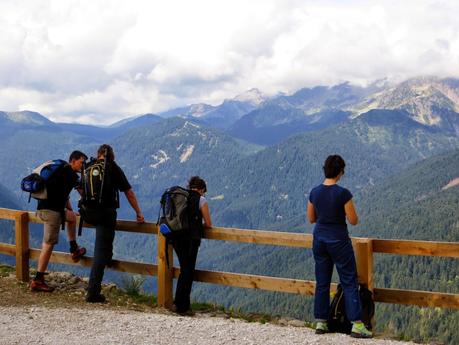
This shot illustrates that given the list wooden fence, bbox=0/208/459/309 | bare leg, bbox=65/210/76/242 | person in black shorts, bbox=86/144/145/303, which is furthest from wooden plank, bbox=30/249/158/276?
bare leg, bbox=65/210/76/242

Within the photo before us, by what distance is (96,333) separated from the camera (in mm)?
7500

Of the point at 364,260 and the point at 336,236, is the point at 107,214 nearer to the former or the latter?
the point at 336,236

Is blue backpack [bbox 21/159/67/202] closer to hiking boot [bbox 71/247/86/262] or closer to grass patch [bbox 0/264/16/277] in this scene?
→ hiking boot [bbox 71/247/86/262]

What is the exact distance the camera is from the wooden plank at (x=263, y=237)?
8328mm

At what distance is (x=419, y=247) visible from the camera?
Result: 7715mm

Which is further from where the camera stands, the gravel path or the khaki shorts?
the khaki shorts

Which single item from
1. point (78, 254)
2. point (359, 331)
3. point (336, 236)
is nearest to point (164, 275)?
point (78, 254)

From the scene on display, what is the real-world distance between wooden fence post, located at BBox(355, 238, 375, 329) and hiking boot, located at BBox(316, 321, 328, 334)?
25.2 inches

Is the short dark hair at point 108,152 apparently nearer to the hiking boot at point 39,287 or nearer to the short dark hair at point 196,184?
the short dark hair at point 196,184

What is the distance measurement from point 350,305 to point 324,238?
88 cm

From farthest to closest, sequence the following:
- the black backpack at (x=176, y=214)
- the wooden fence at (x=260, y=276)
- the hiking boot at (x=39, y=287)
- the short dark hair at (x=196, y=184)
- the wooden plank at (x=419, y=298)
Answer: the hiking boot at (x=39, y=287)
the short dark hair at (x=196, y=184)
the black backpack at (x=176, y=214)
the wooden fence at (x=260, y=276)
the wooden plank at (x=419, y=298)

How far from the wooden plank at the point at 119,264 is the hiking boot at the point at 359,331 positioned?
339 cm

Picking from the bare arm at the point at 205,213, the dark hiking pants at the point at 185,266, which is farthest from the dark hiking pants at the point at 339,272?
the dark hiking pants at the point at 185,266

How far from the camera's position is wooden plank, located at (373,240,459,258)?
7496 mm
